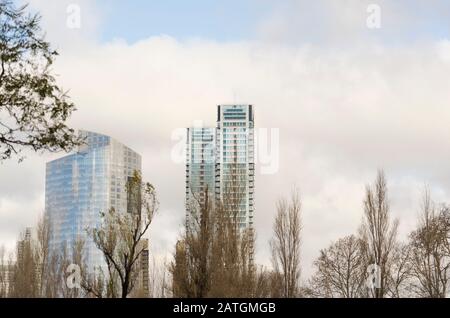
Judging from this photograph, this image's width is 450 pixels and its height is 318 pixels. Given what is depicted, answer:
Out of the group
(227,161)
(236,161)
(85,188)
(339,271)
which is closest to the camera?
(236,161)

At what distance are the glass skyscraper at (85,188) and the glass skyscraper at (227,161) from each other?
325cm

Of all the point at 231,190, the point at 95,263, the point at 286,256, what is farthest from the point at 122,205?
the point at 95,263

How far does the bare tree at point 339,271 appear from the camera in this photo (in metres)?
34.3

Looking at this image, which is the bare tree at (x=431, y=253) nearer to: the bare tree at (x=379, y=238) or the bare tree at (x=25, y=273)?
the bare tree at (x=379, y=238)

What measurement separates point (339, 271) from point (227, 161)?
891 cm

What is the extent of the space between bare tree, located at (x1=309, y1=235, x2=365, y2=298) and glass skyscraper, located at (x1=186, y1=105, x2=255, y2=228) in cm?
660

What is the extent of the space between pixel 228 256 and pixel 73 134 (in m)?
10.8

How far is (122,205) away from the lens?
28.0m

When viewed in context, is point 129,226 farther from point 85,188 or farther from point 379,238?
point 85,188

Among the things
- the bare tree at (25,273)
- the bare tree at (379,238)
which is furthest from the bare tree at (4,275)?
the bare tree at (379,238)

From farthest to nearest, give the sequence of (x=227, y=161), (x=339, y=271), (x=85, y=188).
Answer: (x=85, y=188) < (x=339, y=271) < (x=227, y=161)

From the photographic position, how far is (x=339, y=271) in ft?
117

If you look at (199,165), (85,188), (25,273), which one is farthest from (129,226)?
(85,188)
